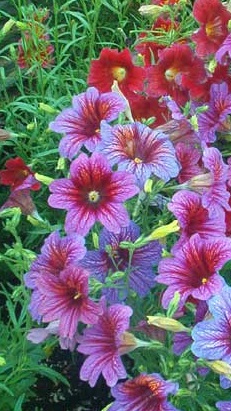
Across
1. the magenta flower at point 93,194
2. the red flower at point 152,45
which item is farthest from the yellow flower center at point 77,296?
the red flower at point 152,45

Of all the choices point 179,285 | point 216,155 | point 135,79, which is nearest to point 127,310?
point 179,285

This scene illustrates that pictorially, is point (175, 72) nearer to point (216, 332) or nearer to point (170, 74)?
point (170, 74)

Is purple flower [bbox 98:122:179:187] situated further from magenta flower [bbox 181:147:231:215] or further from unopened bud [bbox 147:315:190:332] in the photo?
unopened bud [bbox 147:315:190:332]

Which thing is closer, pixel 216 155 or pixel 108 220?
pixel 108 220

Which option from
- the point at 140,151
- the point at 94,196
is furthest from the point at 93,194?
the point at 140,151

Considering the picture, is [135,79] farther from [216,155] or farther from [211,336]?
[211,336]

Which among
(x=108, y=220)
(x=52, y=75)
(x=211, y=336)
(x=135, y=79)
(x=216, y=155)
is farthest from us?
(x=52, y=75)

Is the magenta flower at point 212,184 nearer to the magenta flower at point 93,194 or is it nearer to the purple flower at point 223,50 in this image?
the magenta flower at point 93,194
